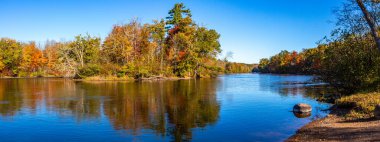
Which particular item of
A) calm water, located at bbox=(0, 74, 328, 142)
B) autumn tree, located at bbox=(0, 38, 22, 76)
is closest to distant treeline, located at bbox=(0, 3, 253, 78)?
autumn tree, located at bbox=(0, 38, 22, 76)

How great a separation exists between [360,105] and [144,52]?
62.0 metres

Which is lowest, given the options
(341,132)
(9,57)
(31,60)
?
(341,132)

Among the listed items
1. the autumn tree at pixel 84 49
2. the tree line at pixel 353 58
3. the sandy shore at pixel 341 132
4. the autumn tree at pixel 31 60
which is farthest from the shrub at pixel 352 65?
the autumn tree at pixel 31 60

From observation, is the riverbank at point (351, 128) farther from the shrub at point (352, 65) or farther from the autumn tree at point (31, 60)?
the autumn tree at point (31, 60)

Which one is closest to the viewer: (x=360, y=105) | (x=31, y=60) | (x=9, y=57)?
(x=360, y=105)

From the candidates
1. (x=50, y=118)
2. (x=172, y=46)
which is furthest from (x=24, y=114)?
(x=172, y=46)

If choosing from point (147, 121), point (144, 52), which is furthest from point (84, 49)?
point (147, 121)

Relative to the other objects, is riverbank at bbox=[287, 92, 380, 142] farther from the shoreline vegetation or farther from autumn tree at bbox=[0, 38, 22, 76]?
autumn tree at bbox=[0, 38, 22, 76]

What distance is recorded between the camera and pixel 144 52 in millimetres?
76562

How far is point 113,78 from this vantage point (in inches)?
2518

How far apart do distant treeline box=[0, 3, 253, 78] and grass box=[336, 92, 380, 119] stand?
48084 millimetres

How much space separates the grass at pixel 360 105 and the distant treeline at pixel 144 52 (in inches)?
1893

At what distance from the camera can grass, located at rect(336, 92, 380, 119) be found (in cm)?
1677

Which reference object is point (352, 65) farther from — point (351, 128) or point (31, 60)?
point (31, 60)
